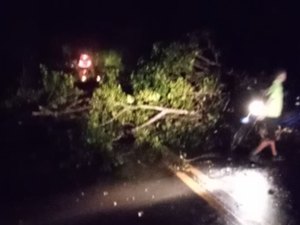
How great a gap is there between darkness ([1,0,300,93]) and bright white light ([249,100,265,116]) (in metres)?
2.37

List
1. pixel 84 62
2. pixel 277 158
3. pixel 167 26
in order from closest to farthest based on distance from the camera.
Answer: pixel 277 158
pixel 167 26
pixel 84 62

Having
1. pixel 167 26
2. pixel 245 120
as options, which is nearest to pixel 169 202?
pixel 245 120

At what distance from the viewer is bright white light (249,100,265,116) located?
33.1ft

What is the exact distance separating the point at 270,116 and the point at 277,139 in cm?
72

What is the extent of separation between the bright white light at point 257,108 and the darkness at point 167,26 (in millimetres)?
2370

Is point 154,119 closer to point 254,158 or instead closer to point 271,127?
point 254,158

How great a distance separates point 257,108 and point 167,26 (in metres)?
6.07

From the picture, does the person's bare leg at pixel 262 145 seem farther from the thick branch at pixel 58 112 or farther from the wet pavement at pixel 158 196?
the thick branch at pixel 58 112

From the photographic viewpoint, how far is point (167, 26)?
15.9 metres

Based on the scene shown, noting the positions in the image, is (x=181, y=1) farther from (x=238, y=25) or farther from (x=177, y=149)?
(x=177, y=149)

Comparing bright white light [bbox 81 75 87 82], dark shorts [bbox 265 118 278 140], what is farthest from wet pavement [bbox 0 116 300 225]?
bright white light [bbox 81 75 87 82]

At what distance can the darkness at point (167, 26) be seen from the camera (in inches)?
563

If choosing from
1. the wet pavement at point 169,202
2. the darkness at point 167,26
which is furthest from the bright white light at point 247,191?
the darkness at point 167,26

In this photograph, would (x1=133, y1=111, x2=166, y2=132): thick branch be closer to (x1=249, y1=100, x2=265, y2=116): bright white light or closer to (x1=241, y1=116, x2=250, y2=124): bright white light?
(x1=241, y1=116, x2=250, y2=124): bright white light
